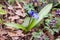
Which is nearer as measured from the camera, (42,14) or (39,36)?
(39,36)

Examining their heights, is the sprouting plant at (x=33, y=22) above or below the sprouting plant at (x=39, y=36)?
above

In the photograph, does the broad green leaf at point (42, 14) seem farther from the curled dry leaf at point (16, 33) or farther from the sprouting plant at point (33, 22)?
the curled dry leaf at point (16, 33)

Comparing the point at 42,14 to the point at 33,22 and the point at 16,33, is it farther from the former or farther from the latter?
the point at 16,33

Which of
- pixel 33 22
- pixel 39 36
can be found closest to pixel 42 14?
pixel 33 22

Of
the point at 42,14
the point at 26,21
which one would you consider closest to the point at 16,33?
the point at 26,21

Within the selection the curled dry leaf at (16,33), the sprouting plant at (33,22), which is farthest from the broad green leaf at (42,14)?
the curled dry leaf at (16,33)

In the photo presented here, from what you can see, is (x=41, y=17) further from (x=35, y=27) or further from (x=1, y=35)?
(x=1, y=35)

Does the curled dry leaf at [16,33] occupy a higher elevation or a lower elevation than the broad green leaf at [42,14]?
lower

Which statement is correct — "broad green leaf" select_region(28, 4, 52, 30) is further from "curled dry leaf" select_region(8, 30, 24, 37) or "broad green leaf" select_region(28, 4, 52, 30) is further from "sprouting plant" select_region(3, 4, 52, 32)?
"curled dry leaf" select_region(8, 30, 24, 37)

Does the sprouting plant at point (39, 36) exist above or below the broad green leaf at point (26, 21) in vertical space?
below

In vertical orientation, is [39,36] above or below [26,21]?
below

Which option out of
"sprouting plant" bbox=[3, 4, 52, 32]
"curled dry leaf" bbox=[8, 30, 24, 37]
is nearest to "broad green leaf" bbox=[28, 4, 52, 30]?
"sprouting plant" bbox=[3, 4, 52, 32]
